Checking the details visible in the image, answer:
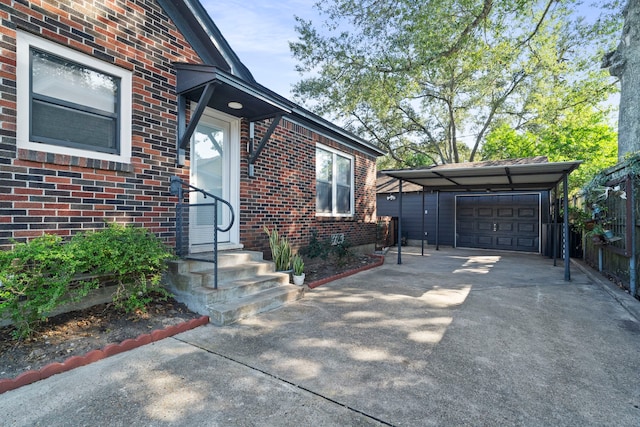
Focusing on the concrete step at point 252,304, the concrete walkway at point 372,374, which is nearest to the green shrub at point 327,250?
the concrete step at point 252,304

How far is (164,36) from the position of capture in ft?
13.6

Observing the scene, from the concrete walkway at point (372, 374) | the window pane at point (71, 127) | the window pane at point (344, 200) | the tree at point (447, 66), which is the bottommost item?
the concrete walkway at point (372, 374)

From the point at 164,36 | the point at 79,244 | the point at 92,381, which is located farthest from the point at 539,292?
the point at 164,36

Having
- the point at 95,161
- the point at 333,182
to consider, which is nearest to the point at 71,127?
the point at 95,161

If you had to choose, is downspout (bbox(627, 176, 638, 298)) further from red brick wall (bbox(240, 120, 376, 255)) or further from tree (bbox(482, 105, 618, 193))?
tree (bbox(482, 105, 618, 193))

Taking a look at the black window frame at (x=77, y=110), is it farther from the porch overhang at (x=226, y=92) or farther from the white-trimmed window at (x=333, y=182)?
the white-trimmed window at (x=333, y=182)

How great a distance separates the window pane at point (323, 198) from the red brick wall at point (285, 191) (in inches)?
9.9

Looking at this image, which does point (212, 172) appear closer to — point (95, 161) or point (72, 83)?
point (95, 161)

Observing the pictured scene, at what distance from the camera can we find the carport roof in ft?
21.6

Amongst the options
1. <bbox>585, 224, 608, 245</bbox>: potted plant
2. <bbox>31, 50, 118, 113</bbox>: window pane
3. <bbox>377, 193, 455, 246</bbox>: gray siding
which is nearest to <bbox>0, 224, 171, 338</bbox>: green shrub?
<bbox>31, 50, 118, 113</bbox>: window pane

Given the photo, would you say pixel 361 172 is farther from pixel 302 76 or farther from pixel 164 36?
pixel 302 76

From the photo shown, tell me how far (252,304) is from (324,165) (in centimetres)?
457

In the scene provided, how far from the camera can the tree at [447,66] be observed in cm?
966

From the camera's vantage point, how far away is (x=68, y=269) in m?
2.70
